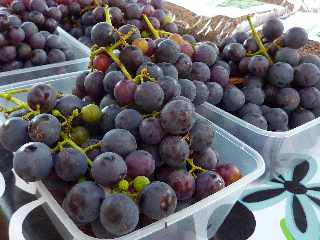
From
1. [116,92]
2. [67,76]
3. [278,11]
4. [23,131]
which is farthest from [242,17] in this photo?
[23,131]

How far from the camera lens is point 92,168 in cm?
68

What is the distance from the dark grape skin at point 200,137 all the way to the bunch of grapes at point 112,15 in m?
0.47

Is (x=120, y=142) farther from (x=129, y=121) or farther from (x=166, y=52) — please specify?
(x=166, y=52)

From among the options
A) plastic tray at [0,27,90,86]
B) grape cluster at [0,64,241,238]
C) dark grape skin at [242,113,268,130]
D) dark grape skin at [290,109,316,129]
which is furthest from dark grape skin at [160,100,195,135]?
plastic tray at [0,27,90,86]

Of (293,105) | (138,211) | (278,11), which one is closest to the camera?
(138,211)

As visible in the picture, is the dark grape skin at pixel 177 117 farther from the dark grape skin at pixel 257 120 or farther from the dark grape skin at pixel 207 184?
the dark grape skin at pixel 257 120

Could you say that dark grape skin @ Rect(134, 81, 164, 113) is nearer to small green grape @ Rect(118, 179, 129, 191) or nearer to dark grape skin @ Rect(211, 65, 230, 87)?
small green grape @ Rect(118, 179, 129, 191)

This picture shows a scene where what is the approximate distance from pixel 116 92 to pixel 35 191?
25 cm

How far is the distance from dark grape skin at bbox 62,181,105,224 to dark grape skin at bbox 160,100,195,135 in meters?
0.16

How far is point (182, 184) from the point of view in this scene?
2.38 ft

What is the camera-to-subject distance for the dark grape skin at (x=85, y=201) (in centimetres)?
65

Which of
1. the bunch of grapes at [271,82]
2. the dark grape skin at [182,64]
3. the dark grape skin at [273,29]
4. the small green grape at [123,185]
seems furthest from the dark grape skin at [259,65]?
the small green grape at [123,185]

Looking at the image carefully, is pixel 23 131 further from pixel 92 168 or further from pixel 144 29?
pixel 144 29

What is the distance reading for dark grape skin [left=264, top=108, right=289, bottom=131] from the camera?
102cm
